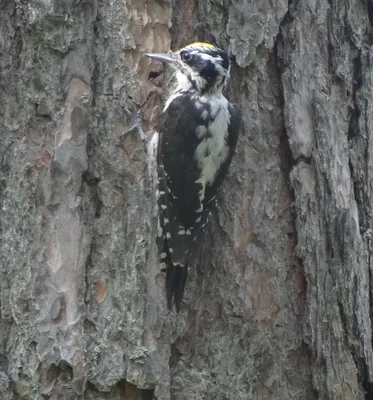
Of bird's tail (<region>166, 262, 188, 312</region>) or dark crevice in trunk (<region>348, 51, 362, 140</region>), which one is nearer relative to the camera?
bird's tail (<region>166, 262, 188, 312</region>)

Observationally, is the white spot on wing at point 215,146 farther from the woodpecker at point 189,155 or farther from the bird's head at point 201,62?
the bird's head at point 201,62

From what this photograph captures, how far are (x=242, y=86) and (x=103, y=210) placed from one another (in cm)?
83

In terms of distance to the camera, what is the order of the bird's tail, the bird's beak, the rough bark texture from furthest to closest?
the bird's beak
the bird's tail
the rough bark texture

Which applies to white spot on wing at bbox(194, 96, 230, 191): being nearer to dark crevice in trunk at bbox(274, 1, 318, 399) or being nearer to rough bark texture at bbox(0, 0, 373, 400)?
rough bark texture at bbox(0, 0, 373, 400)

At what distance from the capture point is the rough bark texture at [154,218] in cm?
284

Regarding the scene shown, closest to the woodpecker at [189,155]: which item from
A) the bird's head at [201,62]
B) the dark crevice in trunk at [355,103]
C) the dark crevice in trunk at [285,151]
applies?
the bird's head at [201,62]

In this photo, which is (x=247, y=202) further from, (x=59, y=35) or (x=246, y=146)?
(x=59, y=35)

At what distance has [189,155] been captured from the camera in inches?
130

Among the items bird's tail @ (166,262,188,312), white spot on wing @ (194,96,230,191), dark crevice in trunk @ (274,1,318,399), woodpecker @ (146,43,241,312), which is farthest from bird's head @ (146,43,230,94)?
bird's tail @ (166,262,188,312)

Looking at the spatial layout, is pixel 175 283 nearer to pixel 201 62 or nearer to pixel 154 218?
pixel 154 218

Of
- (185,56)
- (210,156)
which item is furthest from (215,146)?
(185,56)

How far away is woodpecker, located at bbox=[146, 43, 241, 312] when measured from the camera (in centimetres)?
304

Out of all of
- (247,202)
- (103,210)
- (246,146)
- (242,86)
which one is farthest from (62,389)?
(242,86)

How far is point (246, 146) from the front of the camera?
10.5 ft
